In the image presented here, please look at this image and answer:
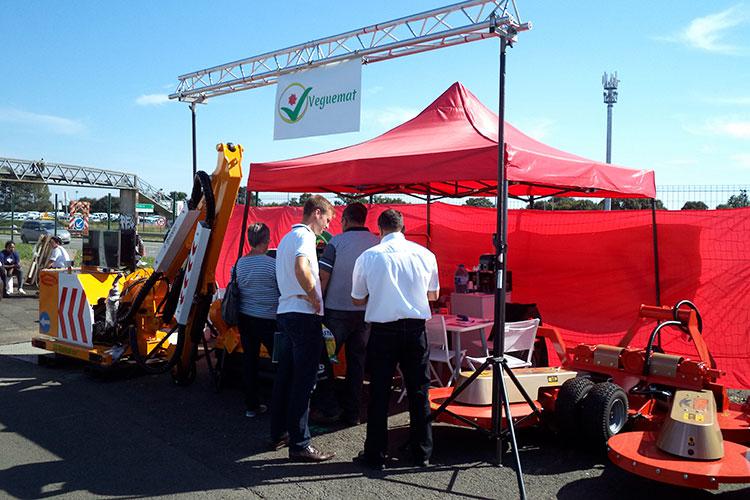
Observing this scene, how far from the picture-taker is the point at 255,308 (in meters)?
5.39

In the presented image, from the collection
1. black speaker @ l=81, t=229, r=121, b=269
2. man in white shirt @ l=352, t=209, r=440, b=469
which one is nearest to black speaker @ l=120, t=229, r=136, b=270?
black speaker @ l=81, t=229, r=121, b=269

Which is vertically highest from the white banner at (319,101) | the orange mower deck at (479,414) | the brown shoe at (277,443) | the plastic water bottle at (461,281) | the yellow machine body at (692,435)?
the white banner at (319,101)

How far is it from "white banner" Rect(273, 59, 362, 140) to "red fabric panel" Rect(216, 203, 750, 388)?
2.25 m

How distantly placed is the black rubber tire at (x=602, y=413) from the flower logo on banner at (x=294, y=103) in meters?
6.02

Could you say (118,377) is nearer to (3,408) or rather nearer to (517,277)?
(3,408)

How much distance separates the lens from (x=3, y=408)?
18.7ft

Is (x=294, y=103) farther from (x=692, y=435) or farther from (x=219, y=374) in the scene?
(x=692, y=435)

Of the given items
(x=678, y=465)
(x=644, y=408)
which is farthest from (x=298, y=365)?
(x=644, y=408)

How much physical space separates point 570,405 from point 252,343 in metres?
2.64

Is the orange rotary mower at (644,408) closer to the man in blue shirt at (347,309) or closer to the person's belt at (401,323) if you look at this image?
the man in blue shirt at (347,309)

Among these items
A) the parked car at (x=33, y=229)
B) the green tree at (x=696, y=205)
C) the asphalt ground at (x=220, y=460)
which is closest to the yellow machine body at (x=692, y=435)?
the asphalt ground at (x=220, y=460)

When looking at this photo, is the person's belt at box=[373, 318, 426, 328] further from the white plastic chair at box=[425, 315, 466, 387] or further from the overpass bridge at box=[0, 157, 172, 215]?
the overpass bridge at box=[0, 157, 172, 215]

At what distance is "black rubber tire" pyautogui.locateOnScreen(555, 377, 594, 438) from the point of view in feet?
15.0

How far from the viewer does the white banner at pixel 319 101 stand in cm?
850
